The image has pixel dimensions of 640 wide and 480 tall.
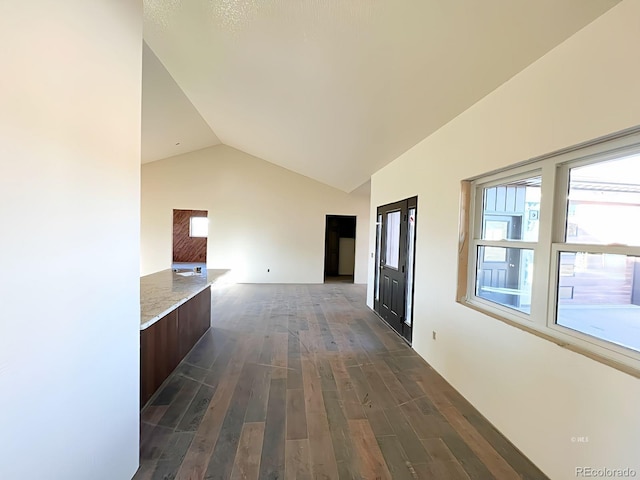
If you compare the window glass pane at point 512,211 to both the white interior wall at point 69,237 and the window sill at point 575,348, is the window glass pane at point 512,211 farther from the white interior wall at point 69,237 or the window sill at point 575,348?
the white interior wall at point 69,237

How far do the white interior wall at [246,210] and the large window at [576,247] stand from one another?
20.3ft

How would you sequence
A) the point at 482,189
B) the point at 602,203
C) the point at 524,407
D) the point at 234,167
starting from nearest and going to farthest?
the point at 602,203
the point at 524,407
the point at 482,189
the point at 234,167

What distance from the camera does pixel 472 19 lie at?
5.52 ft

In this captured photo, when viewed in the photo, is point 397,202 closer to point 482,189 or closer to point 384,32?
point 482,189

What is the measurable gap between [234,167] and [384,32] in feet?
22.2

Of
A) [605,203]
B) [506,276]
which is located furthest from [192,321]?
[605,203]

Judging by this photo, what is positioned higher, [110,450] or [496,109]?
[496,109]

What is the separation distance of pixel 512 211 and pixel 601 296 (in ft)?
2.88

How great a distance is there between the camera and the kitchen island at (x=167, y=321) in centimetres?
234

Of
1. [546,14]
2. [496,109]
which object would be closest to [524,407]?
[496,109]

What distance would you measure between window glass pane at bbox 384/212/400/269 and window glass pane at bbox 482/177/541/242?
6.48 feet

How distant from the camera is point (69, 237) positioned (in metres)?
1.15

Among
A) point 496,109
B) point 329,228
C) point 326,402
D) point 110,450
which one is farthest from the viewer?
point 329,228

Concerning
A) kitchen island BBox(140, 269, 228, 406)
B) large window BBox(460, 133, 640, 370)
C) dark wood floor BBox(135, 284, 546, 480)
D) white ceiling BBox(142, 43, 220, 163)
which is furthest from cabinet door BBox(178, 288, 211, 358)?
white ceiling BBox(142, 43, 220, 163)
